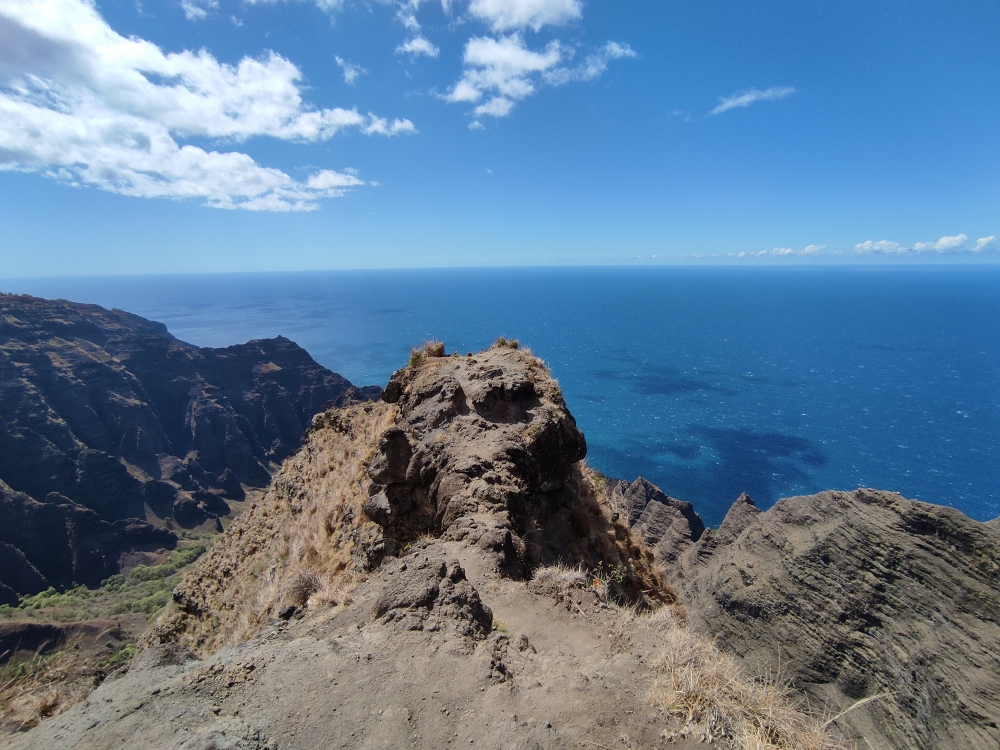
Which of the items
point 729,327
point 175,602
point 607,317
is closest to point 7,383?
point 175,602

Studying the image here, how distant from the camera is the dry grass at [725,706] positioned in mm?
4074

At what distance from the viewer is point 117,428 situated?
82688 mm

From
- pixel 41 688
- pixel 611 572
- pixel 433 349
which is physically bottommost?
pixel 611 572

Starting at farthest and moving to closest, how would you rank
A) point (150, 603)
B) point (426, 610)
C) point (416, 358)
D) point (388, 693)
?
point (150, 603) → point (416, 358) → point (426, 610) → point (388, 693)

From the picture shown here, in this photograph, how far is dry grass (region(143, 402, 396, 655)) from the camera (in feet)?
29.8

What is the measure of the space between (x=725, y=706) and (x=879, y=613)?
10.6m

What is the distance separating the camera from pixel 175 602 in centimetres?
1256

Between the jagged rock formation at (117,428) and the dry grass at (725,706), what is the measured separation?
241ft

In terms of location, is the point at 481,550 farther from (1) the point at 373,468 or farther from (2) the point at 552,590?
(1) the point at 373,468

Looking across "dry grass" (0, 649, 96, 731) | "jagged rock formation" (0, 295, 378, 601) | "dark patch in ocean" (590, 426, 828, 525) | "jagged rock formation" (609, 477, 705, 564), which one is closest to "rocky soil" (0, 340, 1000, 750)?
"dry grass" (0, 649, 96, 731)

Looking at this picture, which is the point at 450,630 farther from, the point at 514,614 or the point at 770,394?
the point at 770,394

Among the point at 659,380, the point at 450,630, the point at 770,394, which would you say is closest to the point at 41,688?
the point at 450,630

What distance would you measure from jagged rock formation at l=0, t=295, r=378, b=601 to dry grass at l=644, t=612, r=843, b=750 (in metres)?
73.4

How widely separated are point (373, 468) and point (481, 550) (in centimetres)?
392
